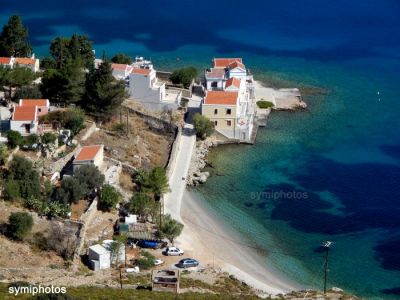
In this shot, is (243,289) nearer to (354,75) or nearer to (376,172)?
(376,172)

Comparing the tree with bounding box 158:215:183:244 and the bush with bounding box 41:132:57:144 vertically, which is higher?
the bush with bounding box 41:132:57:144

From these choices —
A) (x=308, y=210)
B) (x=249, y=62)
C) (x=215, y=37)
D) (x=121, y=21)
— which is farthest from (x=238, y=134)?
(x=121, y=21)

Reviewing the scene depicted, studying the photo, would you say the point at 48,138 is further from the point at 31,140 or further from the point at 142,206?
the point at 142,206

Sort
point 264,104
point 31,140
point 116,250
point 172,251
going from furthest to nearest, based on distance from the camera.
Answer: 1. point 264,104
2. point 31,140
3. point 172,251
4. point 116,250

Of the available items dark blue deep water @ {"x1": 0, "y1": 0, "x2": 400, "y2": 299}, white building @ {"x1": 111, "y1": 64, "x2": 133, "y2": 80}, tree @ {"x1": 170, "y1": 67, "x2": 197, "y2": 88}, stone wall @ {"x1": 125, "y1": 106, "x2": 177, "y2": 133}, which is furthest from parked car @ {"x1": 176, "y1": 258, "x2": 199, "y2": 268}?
tree @ {"x1": 170, "y1": 67, "x2": 197, "y2": 88}

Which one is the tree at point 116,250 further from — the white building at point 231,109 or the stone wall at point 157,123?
the white building at point 231,109

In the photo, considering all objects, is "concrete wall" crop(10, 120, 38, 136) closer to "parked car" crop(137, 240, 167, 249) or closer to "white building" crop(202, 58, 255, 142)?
"parked car" crop(137, 240, 167, 249)

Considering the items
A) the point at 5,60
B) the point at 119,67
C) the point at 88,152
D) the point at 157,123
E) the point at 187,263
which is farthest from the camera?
the point at 119,67

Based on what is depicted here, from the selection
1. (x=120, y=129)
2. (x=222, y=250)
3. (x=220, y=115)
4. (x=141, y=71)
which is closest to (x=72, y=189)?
(x=222, y=250)
